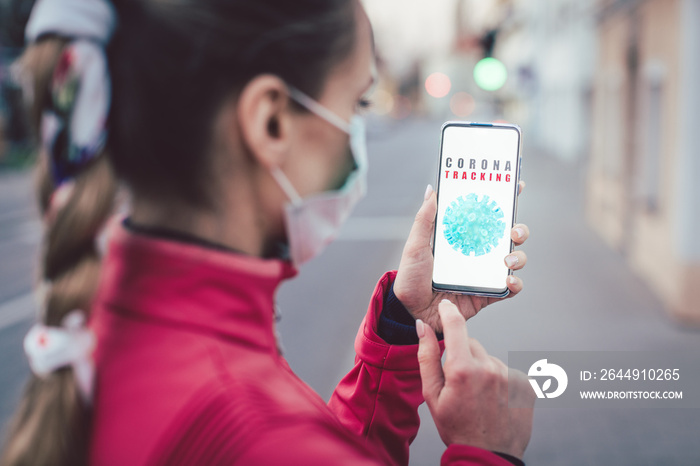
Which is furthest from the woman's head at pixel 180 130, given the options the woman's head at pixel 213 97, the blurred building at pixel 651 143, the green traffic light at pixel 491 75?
the blurred building at pixel 651 143

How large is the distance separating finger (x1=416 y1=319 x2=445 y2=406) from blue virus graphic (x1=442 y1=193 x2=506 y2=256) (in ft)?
0.86

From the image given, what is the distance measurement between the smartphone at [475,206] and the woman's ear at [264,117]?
1.72 ft

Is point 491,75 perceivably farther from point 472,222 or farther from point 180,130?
point 180,130

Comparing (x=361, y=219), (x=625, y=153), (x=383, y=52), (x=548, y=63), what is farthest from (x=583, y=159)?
(x=383, y=52)

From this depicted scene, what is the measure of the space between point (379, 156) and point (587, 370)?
2713cm

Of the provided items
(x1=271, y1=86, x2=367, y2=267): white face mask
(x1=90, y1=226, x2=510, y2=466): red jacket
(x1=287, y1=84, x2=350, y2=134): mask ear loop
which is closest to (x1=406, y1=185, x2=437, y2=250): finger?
(x1=271, y1=86, x2=367, y2=267): white face mask

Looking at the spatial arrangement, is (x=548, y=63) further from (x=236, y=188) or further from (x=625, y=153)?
(x=236, y=188)

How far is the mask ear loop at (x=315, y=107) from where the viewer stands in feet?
3.43

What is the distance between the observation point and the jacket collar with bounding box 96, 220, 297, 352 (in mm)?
947

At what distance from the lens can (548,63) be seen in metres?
31.2

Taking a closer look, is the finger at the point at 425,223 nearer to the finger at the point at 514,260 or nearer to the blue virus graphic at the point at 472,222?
the blue virus graphic at the point at 472,222

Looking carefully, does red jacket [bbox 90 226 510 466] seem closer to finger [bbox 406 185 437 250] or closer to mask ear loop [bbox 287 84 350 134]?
mask ear loop [bbox 287 84 350 134]

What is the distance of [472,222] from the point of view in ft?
4.90

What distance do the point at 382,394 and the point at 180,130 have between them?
27.6 inches
